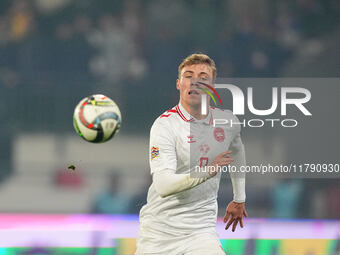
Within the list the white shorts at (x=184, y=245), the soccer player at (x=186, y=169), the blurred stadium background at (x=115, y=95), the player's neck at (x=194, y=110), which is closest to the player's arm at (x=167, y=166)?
the soccer player at (x=186, y=169)

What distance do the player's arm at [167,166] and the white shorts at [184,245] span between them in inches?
13.9

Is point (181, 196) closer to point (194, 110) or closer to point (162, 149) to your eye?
point (162, 149)

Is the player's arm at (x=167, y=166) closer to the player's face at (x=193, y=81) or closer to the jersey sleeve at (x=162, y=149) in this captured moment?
the jersey sleeve at (x=162, y=149)

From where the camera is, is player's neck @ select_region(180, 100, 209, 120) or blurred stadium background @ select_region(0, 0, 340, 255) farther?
blurred stadium background @ select_region(0, 0, 340, 255)

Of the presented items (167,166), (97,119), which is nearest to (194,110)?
(167,166)

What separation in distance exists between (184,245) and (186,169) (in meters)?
0.43

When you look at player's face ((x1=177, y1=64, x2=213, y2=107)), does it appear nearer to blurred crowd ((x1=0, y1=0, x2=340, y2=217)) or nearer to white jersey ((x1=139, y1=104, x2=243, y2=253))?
white jersey ((x1=139, y1=104, x2=243, y2=253))

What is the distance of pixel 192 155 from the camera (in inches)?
131

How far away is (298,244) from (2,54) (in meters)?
3.34

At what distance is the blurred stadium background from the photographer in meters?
5.44

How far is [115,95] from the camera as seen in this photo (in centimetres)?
546

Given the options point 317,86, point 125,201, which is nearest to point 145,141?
point 125,201

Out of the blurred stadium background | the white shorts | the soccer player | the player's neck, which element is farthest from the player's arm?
the blurred stadium background

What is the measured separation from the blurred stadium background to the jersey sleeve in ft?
7.14
